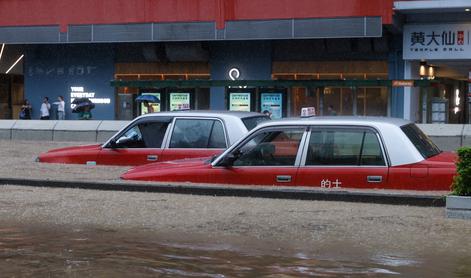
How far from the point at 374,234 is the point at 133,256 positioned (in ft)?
7.88

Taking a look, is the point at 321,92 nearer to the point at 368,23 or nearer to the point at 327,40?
the point at 327,40

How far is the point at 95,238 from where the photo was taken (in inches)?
295

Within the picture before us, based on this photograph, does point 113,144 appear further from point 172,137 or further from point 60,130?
point 60,130

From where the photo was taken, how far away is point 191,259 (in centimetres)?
659

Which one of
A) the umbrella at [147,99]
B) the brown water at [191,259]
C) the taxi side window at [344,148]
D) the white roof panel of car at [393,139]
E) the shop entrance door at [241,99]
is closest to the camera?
the brown water at [191,259]

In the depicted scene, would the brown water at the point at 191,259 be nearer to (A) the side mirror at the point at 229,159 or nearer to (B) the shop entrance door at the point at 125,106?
(A) the side mirror at the point at 229,159

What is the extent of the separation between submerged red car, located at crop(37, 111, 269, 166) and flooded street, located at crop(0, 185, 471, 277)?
2002 millimetres

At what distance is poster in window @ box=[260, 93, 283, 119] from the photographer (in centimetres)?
3250

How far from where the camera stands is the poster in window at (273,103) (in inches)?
1280

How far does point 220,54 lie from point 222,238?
86.2 feet

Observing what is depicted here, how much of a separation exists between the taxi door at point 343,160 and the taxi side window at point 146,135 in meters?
3.37

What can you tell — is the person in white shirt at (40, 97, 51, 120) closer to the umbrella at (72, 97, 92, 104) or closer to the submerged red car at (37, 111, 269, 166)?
the umbrella at (72, 97, 92, 104)

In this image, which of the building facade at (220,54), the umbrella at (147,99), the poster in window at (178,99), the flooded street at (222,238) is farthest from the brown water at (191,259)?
the poster in window at (178,99)

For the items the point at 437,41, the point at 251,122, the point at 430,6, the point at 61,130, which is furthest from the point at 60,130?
the point at 437,41
